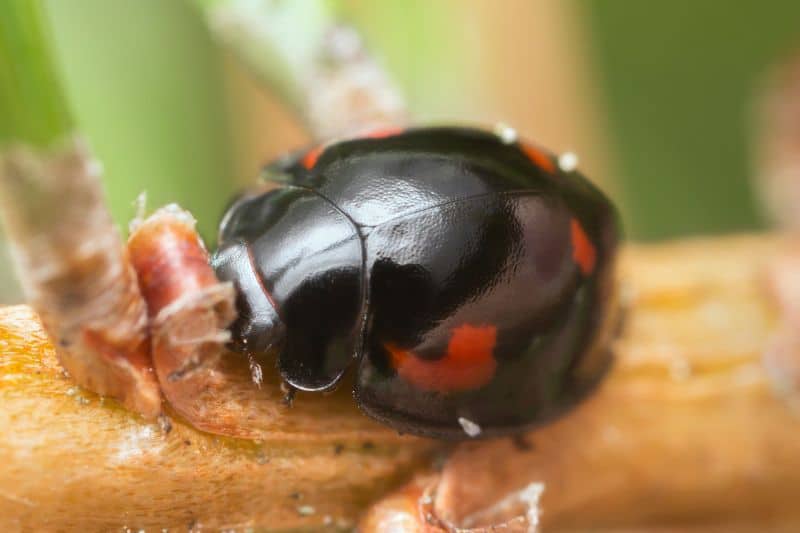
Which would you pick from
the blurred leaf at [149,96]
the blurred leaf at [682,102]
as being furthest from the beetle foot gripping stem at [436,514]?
the blurred leaf at [682,102]

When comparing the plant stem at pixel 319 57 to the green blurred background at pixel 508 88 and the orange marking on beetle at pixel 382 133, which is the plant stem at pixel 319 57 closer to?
the green blurred background at pixel 508 88

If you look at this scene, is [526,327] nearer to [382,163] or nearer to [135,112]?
[382,163]

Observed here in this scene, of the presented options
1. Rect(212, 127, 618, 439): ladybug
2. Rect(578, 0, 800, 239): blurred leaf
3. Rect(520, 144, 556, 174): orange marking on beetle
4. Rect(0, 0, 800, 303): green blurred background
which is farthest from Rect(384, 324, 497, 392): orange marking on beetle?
Rect(578, 0, 800, 239): blurred leaf

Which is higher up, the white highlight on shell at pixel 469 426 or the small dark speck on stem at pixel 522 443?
the white highlight on shell at pixel 469 426

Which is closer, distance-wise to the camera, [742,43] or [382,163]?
[382,163]

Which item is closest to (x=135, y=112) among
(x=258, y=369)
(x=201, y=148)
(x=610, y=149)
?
(x=201, y=148)

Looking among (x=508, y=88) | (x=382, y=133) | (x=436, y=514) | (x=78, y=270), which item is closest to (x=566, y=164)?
(x=382, y=133)

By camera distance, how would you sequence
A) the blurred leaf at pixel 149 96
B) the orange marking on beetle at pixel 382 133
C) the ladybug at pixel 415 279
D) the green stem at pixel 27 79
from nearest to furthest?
the green stem at pixel 27 79, the ladybug at pixel 415 279, the orange marking on beetle at pixel 382 133, the blurred leaf at pixel 149 96
